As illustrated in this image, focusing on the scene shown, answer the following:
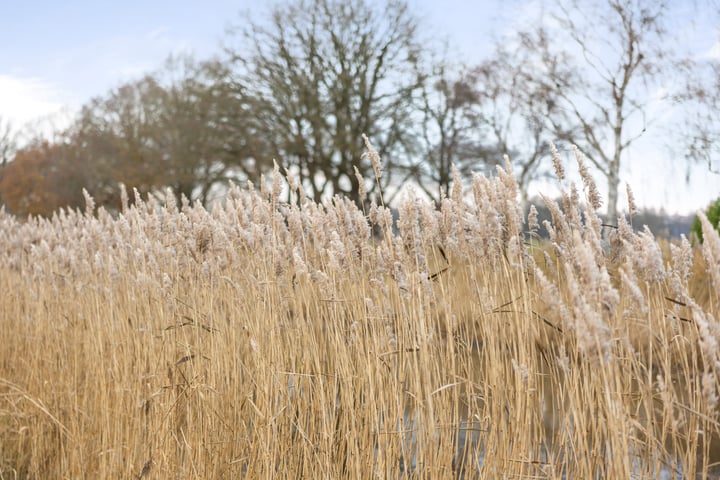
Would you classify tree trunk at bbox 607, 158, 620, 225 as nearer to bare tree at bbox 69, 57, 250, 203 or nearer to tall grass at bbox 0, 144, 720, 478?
bare tree at bbox 69, 57, 250, 203

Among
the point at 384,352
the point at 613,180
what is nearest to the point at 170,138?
the point at 613,180

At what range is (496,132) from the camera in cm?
2000

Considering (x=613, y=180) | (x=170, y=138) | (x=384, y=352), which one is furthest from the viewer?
(x=170, y=138)

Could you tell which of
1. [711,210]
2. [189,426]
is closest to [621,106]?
[711,210]

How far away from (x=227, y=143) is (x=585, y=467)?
676 inches

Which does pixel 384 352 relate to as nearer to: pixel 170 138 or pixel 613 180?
pixel 613 180

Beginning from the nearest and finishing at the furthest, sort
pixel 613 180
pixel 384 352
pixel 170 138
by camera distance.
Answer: pixel 384 352
pixel 613 180
pixel 170 138

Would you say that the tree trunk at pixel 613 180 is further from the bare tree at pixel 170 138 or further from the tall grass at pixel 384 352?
the tall grass at pixel 384 352

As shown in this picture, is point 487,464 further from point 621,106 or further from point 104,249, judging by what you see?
point 621,106

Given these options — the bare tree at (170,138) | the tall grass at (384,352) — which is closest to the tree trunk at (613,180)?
the bare tree at (170,138)

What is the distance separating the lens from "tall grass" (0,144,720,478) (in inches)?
66.3

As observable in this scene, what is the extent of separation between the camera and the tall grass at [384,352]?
1.68 m

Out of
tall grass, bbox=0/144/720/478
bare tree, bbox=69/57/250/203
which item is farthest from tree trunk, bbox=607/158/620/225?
tall grass, bbox=0/144/720/478

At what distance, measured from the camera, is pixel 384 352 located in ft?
7.50
